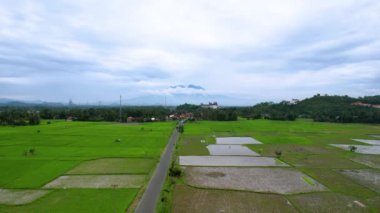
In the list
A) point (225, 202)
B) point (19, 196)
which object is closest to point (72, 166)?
point (19, 196)

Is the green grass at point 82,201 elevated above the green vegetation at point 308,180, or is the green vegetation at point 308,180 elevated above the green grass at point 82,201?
the green grass at point 82,201

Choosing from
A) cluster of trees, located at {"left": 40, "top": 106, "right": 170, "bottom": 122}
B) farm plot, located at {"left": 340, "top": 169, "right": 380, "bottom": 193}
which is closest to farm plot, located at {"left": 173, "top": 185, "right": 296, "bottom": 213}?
farm plot, located at {"left": 340, "top": 169, "right": 380, "bottom": 193}

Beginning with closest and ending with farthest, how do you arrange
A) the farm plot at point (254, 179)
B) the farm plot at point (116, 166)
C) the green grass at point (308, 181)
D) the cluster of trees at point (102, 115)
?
the farm plot at point (254, 179) → the green grass at point (308, 181) → the farm plot at point (116, 166) → the cluster of trees at point (102, 115)

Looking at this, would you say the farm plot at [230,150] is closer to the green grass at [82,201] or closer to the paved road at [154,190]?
the paved road at [154,190]

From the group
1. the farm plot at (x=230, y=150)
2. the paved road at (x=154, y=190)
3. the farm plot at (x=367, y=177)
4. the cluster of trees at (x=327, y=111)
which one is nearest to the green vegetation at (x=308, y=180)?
the farm plot at (x=367, y=177)

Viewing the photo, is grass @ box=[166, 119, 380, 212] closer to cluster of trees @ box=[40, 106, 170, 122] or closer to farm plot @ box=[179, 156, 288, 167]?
farm plot @ box=[179, 156, 288, 167]

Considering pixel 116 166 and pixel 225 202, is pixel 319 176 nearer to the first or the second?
pixel 225 202

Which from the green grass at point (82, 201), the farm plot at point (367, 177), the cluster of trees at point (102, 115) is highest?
the cluster of trees at point (102, 115)

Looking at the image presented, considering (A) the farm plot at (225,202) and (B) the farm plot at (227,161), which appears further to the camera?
(B) the farm plot at (227,161)
